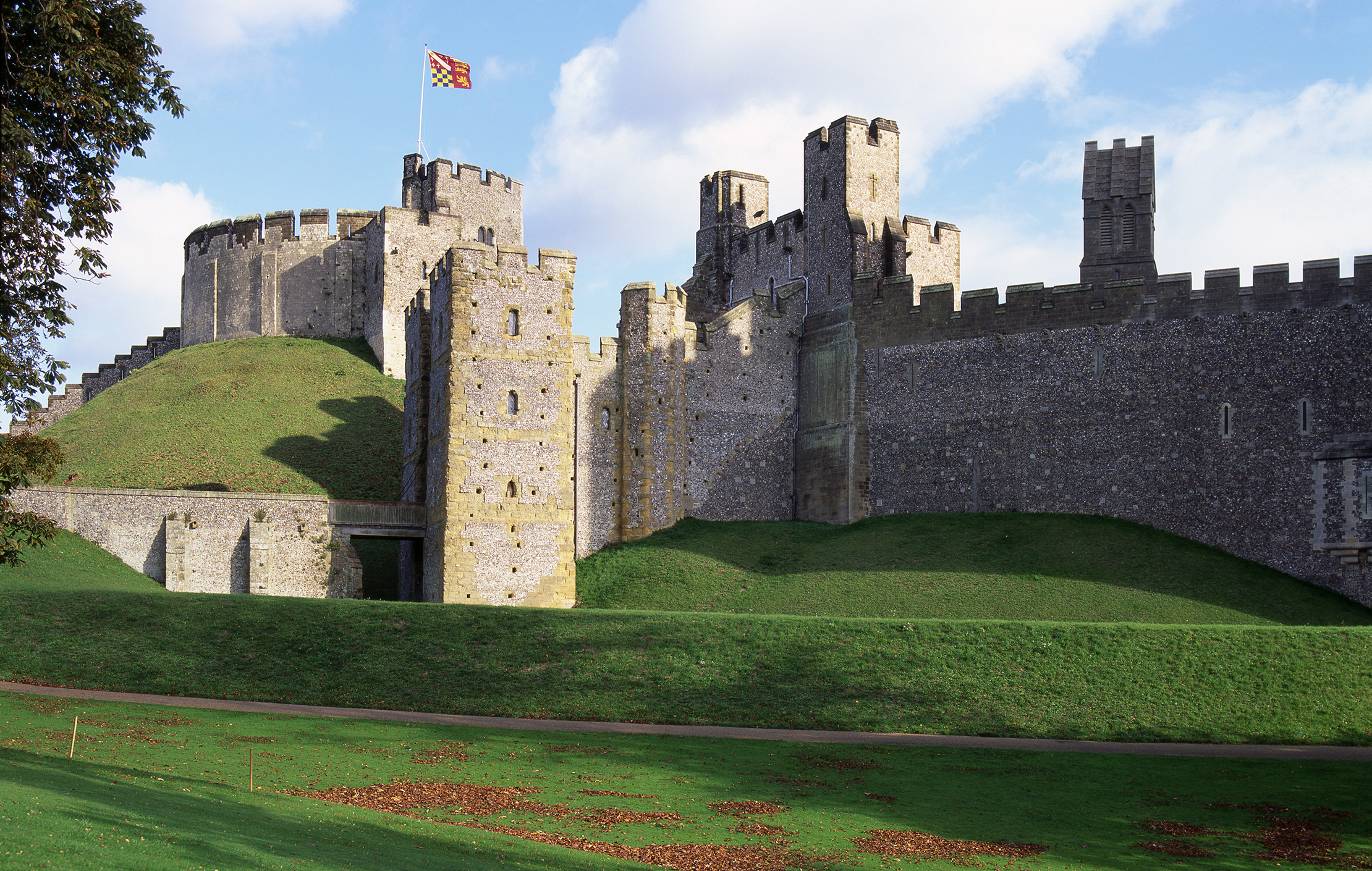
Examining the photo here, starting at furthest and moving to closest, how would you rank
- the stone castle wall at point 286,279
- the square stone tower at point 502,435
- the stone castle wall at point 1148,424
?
the stone castle wall at point 286,279
the square stone tower at point 502,435
the stone castle wall at point 1148,424

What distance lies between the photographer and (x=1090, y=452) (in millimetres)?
44312

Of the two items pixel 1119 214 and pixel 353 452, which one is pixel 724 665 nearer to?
pixel 1119 214

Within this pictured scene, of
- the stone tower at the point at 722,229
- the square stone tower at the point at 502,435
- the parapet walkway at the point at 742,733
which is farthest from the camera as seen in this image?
the stone tower at the point at 722,229

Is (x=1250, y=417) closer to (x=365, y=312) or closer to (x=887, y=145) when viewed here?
(x=887, y=145)

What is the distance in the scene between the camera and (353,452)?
5772 cm

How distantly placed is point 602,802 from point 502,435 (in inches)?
992

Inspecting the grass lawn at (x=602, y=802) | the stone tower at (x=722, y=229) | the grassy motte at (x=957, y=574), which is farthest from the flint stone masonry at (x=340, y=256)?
the grass lawn at (x=602, y=802)

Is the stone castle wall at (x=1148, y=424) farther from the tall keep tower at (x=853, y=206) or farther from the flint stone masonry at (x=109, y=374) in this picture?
the flint stone masonry at (x=109, y=374)

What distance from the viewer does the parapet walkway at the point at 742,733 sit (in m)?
25.8

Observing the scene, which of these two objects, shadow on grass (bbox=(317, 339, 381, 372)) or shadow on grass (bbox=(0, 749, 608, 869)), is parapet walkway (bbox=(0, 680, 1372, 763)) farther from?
shadow on grass (bbox=(317, 339, 381, 372))

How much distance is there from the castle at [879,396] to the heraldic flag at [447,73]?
2067 centimetres

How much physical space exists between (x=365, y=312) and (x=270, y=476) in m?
20.0

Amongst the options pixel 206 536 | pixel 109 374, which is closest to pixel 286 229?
pixel 109 374

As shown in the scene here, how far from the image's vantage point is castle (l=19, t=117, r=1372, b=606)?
1597 inches
